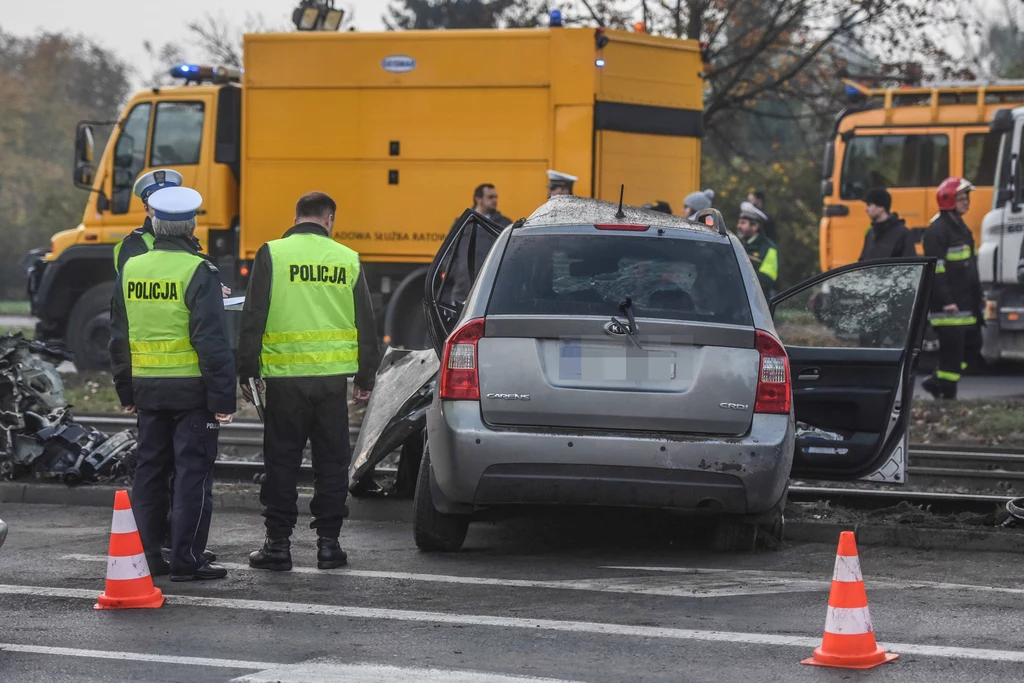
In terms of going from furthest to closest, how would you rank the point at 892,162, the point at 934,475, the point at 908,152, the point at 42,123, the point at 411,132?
the point at 42,123, the point at 892,162, the point at 908,152, the point at 411,132, the point at 934,475

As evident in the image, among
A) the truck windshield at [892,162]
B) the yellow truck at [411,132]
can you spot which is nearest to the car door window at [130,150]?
the yellow truck at [411,132]

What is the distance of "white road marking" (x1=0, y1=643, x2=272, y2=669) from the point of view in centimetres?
493

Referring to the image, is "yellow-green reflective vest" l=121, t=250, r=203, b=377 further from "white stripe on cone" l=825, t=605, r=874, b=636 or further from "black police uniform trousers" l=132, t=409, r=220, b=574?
"white stripe on cone" l=825, t=605, r=874, b=636

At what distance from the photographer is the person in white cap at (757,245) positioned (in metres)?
12.3

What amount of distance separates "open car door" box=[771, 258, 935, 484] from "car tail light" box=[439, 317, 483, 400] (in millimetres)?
1827

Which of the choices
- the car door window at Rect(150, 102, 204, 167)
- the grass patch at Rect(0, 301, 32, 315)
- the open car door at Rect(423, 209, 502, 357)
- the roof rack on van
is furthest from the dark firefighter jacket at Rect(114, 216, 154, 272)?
the grass patch at Rect(0, 301, 32, 315)

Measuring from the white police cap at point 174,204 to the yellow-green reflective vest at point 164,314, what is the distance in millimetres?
164

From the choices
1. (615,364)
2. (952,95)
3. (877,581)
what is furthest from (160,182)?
(952,95)

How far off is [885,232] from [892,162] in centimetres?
691

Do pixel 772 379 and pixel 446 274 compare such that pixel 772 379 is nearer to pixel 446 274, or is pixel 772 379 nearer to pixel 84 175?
pixel 446 274

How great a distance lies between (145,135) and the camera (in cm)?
1473

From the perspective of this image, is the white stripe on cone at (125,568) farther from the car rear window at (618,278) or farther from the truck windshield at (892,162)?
the truck windshield at (892,162)

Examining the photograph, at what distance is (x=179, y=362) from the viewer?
6.50m

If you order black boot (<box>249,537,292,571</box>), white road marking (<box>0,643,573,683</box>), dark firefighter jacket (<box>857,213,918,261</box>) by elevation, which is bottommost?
black boot (<box>249,537,292,571</box>)
